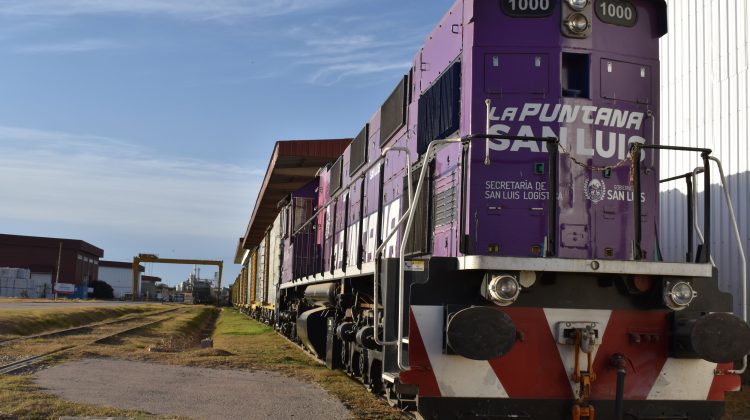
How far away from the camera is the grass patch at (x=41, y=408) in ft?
21.8

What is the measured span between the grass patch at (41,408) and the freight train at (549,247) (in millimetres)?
2625

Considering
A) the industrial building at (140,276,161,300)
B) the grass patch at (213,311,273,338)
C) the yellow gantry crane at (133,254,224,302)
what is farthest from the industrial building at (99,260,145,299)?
the grass patch at (213,311,273,338)

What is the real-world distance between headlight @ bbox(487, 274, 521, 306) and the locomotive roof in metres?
13.5

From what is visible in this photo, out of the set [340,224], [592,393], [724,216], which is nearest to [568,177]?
[592,393]

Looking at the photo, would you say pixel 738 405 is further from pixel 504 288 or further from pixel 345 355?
pixel 345 355

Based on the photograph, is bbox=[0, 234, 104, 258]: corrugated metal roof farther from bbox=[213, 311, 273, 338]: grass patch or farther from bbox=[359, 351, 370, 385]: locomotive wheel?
bbox=[359, 351, 370, 385]: locomotive wheel

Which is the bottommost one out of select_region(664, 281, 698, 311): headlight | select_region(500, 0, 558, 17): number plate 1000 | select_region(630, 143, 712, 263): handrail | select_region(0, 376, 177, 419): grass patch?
select_region(0, 376, 177, 419): grass patch

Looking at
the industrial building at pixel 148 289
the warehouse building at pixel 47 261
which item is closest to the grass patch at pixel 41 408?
the warehouse building at pixel 47 261

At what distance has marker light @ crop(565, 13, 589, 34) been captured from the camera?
6.12 meters

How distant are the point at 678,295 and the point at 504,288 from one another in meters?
1.39

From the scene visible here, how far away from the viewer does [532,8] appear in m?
6.15

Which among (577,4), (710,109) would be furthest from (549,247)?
(710,109)

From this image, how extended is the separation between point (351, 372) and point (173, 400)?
2550 millimetres

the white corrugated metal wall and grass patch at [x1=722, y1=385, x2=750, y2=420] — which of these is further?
the white corrugated metal wall
